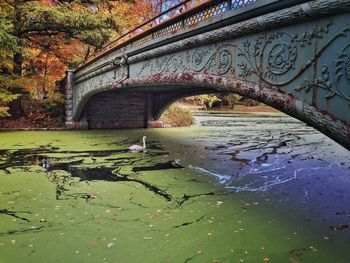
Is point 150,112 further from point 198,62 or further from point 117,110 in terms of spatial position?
point 198,62

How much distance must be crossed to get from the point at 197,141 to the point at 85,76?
615cm

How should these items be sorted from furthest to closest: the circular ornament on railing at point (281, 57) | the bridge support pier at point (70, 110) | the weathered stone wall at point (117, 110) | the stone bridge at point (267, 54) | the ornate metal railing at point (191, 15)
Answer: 1. the weathered stone wall at point (117, 110)
2. the bridge support pier at point (70, 110)
3. the ornate metal railing at point (191, 15)
4. the circular ornament on railing at point (281, 57)
5. the stone bridge at point (267, 54)

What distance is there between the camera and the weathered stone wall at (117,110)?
1770cm

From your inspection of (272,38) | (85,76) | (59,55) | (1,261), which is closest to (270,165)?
(272,38)

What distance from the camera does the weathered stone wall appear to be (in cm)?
1770

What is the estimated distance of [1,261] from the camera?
133 inches

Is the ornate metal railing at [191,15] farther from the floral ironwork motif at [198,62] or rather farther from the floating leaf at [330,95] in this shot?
the floating leaf at [330,95]

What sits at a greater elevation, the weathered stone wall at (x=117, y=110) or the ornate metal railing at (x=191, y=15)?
the ornate metal railing at (x=191, y=15)

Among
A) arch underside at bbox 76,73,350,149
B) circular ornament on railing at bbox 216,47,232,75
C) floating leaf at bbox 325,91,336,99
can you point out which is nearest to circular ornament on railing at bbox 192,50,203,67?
arch underside at bbox 76,73,350,149

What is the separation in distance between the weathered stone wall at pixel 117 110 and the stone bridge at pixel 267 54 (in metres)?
8.58

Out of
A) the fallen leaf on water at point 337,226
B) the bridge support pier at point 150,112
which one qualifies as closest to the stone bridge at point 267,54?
the fallen leaf on water at point 337,226

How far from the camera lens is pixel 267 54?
4648 millimetres

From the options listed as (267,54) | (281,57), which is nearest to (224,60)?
(267,54)

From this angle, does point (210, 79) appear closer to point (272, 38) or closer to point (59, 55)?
point (272, 38)
